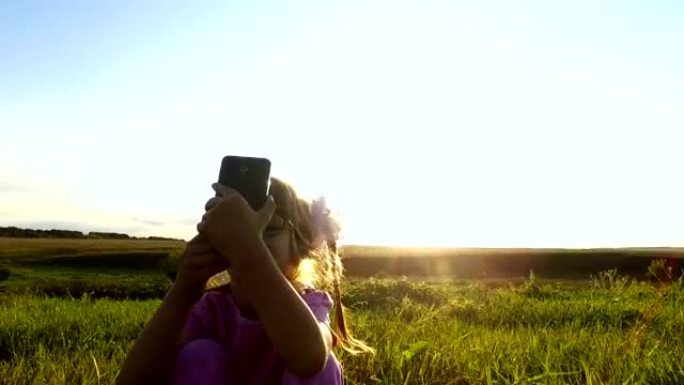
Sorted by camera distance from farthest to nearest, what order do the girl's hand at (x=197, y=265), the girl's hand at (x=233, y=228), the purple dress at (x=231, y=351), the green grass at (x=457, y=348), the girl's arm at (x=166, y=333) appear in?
the green grass at (x=457, y=348) < the purple dress at (x=231, y=351) < the girl's arm at (x=166, y=333) < the girl's hand at (x=197, y=265) < the girl's hand at (x=233, y=228)

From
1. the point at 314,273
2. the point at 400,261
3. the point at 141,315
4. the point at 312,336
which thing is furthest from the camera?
the point at 400,261

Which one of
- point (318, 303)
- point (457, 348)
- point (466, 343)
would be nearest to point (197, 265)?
point (318, 303)

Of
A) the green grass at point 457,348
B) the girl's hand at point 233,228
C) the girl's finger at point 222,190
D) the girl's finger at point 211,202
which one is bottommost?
the green grass at point 457,348

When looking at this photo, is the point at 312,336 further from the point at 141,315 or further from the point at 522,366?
the point at 141,315

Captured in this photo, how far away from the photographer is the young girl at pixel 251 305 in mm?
1678

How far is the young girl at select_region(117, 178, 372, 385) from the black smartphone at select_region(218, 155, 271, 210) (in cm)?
3

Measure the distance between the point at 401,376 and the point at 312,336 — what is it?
5.20 ft

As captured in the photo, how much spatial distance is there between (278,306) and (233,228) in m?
0.22

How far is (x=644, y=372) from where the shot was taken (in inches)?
118

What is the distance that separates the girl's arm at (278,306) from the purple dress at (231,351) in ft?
0.95

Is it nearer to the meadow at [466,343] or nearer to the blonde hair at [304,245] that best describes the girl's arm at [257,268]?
the blonde hair at [304,245]

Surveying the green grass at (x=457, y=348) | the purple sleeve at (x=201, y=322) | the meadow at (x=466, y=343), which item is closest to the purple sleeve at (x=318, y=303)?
the purple sleeve at (x=201, y=322)

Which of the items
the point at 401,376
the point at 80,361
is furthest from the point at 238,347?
the point at 80,361

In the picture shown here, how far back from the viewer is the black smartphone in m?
1.82
